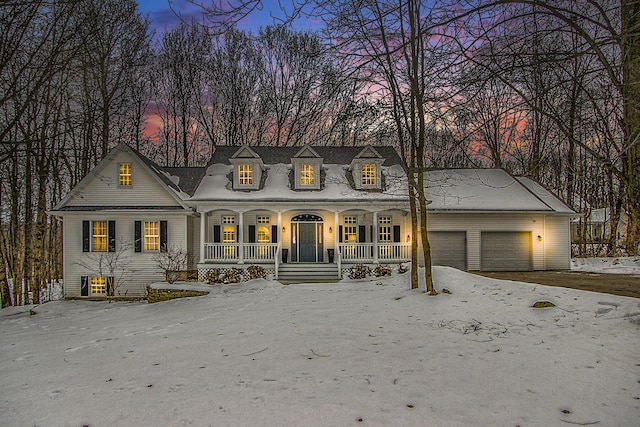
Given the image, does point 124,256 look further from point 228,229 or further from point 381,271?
point 381,271

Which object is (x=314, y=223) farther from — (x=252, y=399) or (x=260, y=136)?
(x=252, y=399)

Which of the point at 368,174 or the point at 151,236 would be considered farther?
the point at 368,174

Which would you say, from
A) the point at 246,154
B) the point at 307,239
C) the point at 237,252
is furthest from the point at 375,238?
the point at 246,154

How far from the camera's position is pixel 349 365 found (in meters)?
5.21

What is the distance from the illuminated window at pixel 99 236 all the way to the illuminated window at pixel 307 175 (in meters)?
8.77

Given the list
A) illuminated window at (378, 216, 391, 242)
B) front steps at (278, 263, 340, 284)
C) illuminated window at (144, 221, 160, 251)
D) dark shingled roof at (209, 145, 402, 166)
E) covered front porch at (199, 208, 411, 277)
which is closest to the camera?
front steps at (278, 263, 340, 284)

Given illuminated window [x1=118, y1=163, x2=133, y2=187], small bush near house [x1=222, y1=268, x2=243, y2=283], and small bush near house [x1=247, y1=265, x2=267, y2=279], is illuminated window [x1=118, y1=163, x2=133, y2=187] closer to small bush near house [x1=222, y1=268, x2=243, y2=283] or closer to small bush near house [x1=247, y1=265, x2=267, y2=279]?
small bush near house [x1=222, y1=268, x2=243, y2=283]

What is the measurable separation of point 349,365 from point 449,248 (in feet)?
42.7

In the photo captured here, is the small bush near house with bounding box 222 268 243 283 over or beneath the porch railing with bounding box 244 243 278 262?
beneath

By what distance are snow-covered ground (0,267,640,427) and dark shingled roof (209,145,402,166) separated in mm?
10596

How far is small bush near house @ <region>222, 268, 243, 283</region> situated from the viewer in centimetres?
1460

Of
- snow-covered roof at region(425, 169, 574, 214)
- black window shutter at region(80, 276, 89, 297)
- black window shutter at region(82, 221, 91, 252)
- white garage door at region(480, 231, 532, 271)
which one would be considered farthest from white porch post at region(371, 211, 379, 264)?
black window shutter at region(80, 276, 89, 297)

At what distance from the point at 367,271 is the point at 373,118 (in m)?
7.36

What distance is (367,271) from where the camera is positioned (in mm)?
15227
